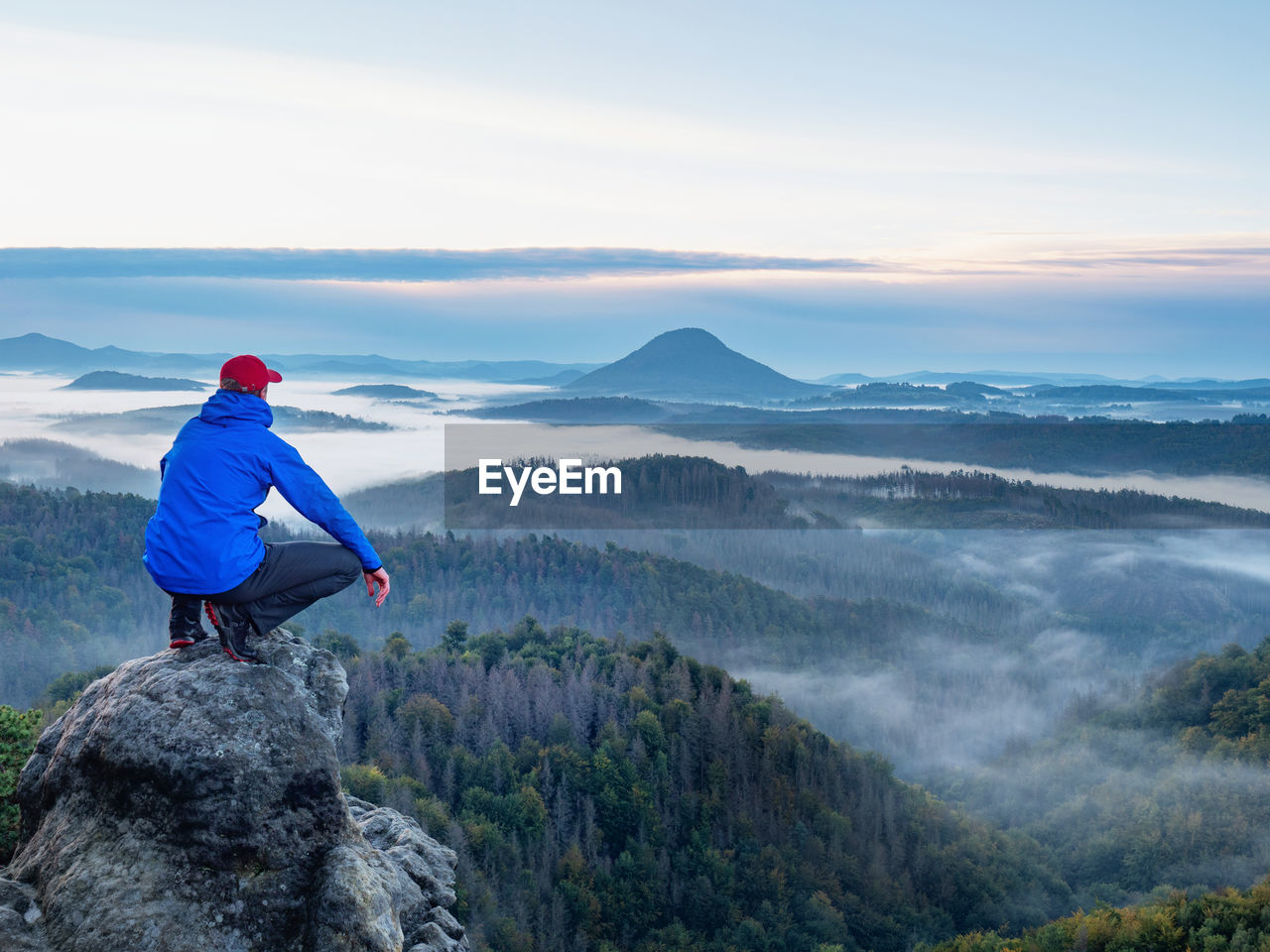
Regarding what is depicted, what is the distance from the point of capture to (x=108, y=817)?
1430 centimetres

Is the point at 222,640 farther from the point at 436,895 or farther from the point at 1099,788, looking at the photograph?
the point at 1099,788

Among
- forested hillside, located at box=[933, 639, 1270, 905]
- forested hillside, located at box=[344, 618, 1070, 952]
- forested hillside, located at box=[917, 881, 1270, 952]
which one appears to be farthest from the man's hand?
forested hillside, located at box=[933, 639, 1270, 905]

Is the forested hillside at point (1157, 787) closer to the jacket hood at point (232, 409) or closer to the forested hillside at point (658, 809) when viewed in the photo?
the forested hillside at point (658, 809)

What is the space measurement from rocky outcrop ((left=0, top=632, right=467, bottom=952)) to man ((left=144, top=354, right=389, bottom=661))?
122 cm

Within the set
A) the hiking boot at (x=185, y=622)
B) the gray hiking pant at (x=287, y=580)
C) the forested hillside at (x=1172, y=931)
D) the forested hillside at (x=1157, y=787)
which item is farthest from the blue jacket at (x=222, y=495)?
the forested hillside at (x=1157, y=787)

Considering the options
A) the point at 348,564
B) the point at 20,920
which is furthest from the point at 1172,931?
the point at 20,920

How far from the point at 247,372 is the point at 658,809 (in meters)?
108

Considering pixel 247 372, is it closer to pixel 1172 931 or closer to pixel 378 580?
pixel 378 580

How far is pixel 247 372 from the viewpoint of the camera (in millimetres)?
14430

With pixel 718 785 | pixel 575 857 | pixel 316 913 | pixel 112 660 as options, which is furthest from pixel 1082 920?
pixel 112 660

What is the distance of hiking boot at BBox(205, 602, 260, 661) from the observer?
14906mm

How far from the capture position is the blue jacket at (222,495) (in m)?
13.8

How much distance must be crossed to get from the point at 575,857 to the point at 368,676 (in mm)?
33553

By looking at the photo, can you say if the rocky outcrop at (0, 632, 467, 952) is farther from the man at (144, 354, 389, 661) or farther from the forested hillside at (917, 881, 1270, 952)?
the forested hillside at (917, 881, 1270, 952)
